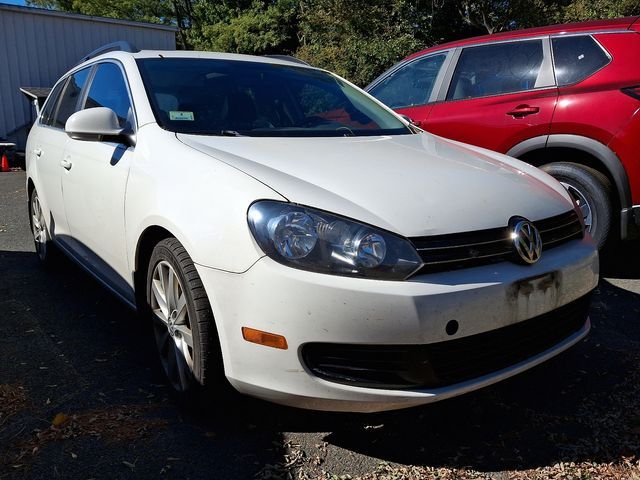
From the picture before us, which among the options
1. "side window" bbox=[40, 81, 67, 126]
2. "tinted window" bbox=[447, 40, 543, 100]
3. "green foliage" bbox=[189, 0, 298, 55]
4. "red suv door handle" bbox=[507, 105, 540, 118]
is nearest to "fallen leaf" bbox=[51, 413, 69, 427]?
"side window" bbox=[40, 81, 67, 126]

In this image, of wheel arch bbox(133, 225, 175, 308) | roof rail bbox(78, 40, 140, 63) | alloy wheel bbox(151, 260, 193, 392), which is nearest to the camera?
alloy wheel bbox(151, 260, 193, 392)

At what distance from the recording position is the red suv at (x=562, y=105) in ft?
13.1

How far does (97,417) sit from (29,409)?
0.34m

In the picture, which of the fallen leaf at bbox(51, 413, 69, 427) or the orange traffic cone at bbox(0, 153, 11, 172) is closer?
the fallen leaf at bbox(51, 413, 69, 427)

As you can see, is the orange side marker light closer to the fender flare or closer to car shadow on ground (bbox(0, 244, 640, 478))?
car shadow on ground (bbox(0, 244, 640, 478))

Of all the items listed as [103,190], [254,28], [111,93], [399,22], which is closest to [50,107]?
[111,93]

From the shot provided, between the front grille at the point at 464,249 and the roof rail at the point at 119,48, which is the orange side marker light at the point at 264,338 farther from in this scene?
the roof rail at the point at 119,48

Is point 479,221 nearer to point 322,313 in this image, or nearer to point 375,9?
point 322,313

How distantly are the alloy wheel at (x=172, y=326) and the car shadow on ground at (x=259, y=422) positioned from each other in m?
0.16

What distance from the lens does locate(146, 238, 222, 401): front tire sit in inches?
85.9

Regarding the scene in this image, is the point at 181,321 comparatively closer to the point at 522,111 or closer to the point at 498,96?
the point at 522,111

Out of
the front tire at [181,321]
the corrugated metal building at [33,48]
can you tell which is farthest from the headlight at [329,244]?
the corrugated metal building at [33,48]

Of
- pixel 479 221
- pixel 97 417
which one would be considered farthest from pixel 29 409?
pixel 479 221

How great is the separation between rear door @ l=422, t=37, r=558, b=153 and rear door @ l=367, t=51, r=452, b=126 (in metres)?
0.11
